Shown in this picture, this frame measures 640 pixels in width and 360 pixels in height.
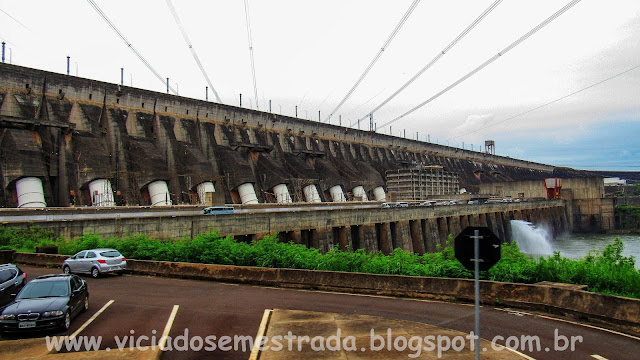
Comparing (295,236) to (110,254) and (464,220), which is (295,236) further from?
(464,220)

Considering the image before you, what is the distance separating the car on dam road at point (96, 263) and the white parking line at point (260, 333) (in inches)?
368

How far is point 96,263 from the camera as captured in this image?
54.8 feet

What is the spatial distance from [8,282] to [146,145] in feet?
122

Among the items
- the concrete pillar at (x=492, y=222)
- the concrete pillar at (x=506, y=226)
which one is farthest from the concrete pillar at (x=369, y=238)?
the concrete pillar at (x=506, y=226)

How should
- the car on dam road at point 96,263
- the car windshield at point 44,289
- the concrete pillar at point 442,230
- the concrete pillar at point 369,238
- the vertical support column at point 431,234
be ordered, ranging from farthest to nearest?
the concrete pillar at point 442,230 → the vertical support column at point 431,234 → the concrete pillar at point 369,238 → the car on dam road at point 96,263 → the car windshield at point 44,289

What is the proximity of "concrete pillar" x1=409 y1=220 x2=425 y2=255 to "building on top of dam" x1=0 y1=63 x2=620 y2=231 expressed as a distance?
582 inches

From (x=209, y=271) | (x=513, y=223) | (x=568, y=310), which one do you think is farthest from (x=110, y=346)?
(x=513, y=223)

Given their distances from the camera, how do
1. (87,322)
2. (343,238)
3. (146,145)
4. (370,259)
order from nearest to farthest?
(87,322) → (370,259) → (343,238) → (146,145)

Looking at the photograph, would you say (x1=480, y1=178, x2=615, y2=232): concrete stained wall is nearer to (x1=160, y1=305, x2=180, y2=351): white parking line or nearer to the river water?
the river water

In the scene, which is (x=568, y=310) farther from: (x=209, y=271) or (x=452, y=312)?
(x=209, y=271)

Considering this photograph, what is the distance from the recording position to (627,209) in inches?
2852

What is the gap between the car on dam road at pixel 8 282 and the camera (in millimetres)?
11871

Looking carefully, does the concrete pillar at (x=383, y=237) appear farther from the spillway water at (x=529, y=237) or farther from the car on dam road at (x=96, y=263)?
the spillway water at (x=529, y=237)

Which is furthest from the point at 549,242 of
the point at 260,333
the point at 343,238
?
the point at 260,333
